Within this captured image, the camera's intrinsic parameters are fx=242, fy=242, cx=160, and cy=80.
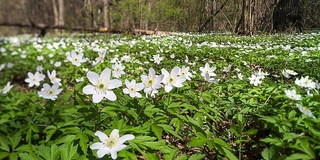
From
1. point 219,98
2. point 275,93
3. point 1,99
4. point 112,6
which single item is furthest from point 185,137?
point 1,99

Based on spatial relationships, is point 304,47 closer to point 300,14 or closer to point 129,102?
point 300,14

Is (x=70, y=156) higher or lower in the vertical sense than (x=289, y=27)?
lower

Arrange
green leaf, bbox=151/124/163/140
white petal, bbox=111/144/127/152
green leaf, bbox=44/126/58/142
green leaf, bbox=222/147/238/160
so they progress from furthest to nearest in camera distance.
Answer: green leaf, bbox=44/126/58/142 < green leaf, bbox=151/124/163/140 < green leaf, bbox=222/147/238/160 < white petal, bbox=111/144/127/152

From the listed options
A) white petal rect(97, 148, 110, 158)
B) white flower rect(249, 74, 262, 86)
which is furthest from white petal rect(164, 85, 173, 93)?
white flower rect(249, 74, 262, 86)

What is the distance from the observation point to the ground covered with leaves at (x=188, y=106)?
2.85ft

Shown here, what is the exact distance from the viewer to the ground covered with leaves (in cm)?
87

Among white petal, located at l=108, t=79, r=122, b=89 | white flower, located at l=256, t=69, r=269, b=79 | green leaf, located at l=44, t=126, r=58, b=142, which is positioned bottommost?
green leaf, located at l=44, t=126, r=58, b=142

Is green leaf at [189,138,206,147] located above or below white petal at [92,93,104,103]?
below

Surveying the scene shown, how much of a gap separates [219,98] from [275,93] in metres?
0.28

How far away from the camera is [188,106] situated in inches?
42.7

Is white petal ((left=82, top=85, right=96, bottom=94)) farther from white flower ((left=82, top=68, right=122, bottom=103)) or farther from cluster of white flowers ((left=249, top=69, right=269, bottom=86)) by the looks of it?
cluster of white flowers ((left=249, top=69, right=269, bottom=86))

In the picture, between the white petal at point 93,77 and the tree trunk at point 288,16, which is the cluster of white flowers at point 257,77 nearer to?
the tree trunk at point 288,16

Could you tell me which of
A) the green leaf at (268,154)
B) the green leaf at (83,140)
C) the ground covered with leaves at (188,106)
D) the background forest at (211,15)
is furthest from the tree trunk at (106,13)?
the green leaf at (268,154)

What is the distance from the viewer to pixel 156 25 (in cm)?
160
